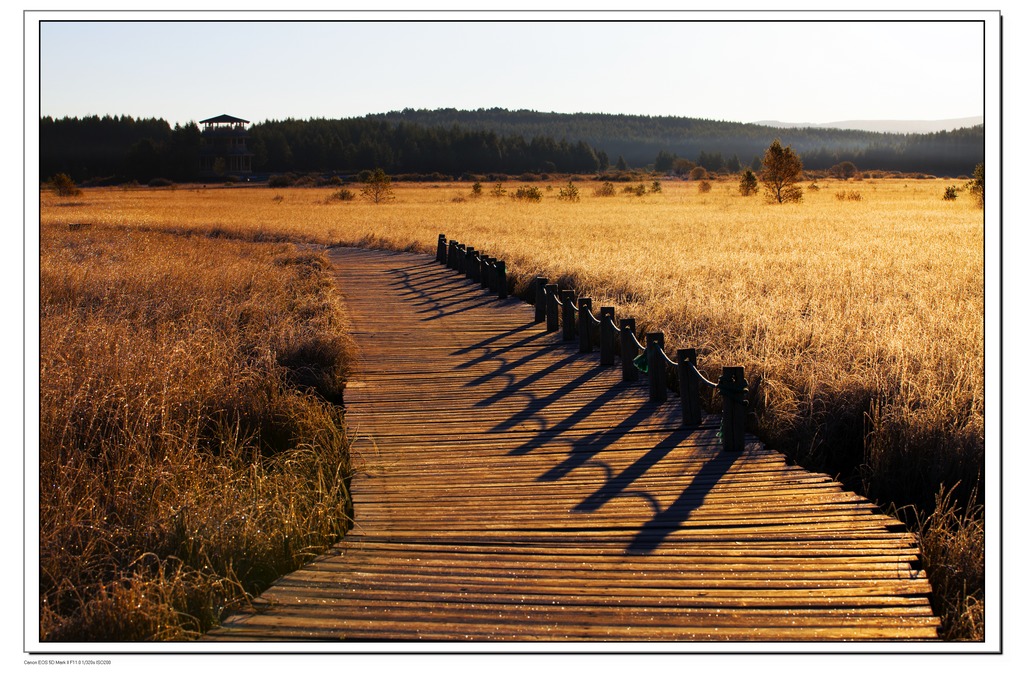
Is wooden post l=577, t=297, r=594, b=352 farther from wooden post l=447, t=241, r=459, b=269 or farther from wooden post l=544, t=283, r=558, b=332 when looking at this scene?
wooden post l=447, t=241, r=459, b=269

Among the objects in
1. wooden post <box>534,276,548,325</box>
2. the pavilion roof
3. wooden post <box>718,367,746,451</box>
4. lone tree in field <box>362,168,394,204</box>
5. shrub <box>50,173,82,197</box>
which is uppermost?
the pavilion roof

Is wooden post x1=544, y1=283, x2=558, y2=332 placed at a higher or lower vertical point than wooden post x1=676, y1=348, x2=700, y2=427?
higher

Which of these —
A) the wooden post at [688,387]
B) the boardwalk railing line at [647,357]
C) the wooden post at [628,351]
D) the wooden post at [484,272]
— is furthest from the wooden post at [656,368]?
the wooden post at [484,272]

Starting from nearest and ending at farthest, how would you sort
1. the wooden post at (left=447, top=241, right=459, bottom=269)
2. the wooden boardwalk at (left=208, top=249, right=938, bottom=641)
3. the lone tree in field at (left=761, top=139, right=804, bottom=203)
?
the wooden boardwalk at (left=208, top=249, right=938, bottom=641) → the wooden post at (left=447, top=241, right=459, bottom=269) → the lone tree in field at (left=761, top=139, right=804, bottom=203)

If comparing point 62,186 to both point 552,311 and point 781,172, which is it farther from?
point 552,311

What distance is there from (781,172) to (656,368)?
45.1m

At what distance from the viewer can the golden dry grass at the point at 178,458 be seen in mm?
4027

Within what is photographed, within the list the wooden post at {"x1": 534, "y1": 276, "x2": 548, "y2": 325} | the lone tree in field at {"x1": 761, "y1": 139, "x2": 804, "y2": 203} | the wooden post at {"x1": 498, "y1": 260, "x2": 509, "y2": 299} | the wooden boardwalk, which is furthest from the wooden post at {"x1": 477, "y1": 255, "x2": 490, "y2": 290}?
the lone tree in field at {"x1": 761, "y1": 139, "x2": 804, "y2": 203}

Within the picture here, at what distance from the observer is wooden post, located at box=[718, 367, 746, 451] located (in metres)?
5.80

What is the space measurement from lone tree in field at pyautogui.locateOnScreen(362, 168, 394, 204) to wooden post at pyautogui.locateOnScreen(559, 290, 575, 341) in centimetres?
4544

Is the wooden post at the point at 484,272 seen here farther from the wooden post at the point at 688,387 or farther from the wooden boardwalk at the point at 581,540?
the wooden post at the point at 688,387

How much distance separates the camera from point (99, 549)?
4504mm

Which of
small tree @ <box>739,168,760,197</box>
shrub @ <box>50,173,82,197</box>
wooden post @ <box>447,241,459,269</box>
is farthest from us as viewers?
small tree @ <box>739,168,760,197</box>
